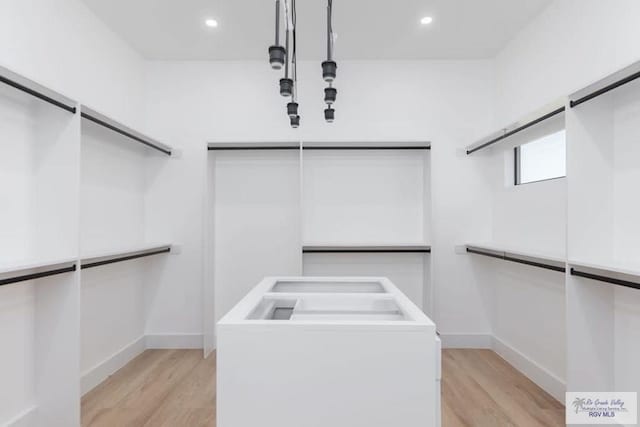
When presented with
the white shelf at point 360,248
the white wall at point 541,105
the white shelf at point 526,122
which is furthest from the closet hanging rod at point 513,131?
the white shelf at point 360,248

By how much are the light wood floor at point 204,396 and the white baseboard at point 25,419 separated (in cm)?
27

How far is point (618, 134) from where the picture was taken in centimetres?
199

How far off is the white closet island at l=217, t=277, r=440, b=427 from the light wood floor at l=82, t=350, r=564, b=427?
120cm

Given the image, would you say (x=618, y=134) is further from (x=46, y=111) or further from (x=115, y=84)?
(x=115, y=84)

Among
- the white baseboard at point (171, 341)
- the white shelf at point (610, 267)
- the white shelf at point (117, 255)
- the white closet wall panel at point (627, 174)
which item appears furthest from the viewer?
the white baseboard at point (171, 341)

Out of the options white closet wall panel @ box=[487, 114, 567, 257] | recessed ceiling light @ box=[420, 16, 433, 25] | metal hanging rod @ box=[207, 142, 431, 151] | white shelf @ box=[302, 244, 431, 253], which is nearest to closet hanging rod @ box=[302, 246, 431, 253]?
white shelf @ box=[302, 244, 431, 253]

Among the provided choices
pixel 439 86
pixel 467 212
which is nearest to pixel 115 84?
pixel 439 86

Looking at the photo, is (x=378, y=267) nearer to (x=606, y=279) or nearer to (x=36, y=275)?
(x=606, y=279)

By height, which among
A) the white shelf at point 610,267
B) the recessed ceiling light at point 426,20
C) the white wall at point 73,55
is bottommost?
the white shelf at point 610,267

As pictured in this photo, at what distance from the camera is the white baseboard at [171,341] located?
3.45 metres

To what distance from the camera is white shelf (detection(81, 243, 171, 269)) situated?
86.8 inches

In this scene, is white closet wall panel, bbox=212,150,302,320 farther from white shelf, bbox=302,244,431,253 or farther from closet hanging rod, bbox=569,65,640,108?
closet hanging rod, bbox=569,65,640,108

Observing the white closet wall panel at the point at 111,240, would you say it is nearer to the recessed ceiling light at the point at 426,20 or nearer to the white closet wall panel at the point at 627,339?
the recessed ceiling light at the point at 426,20

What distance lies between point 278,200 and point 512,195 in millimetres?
2162
